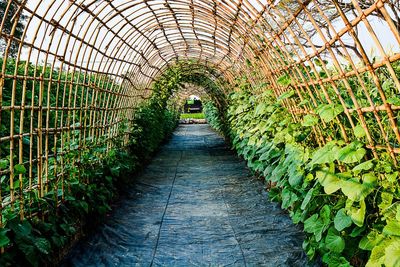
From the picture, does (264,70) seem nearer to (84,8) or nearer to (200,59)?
(84,8)

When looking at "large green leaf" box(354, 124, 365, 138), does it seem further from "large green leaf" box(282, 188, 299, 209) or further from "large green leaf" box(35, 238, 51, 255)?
"large green leaf" box(35, 238, 51, 255)

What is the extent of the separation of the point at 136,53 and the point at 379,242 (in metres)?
4.77

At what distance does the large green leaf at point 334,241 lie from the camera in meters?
2.03

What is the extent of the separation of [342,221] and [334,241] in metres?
0.18

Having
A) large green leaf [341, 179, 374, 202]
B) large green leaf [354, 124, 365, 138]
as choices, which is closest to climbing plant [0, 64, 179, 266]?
large green leaf [341, 179, 374, 202]

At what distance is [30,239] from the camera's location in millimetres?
2270

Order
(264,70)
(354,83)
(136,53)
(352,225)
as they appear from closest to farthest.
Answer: (352,225), (354,83), (264,70), (136,53)

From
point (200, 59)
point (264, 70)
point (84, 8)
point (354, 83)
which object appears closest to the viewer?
point (354, 83)

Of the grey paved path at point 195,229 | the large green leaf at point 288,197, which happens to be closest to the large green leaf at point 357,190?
the large green leaf at point 288,197

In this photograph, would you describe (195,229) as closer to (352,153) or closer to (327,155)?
(327,155)

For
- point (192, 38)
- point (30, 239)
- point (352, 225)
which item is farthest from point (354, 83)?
point (192, 38)

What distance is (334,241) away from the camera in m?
2.07

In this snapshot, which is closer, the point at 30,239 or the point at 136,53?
the point at 30,239

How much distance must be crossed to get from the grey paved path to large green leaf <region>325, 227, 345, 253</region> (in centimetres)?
77
